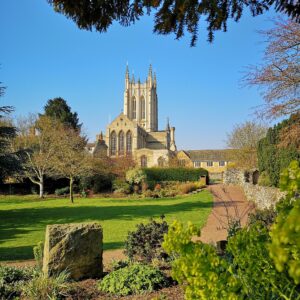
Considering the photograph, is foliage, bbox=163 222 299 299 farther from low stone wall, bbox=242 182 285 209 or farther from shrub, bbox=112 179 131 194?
shrub, bbox=112 179 131 194

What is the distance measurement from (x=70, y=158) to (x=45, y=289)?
22.2 metres

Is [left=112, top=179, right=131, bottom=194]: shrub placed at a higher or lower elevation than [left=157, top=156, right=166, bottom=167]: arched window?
lower

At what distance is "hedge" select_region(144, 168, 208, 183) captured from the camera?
37.4 metres

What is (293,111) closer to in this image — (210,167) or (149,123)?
(210,167)

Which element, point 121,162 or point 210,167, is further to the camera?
point 210,167

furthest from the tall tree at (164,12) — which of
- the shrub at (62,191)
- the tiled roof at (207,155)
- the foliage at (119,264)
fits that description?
the tiled roof at (207,155)

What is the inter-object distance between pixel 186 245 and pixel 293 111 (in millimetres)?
7322

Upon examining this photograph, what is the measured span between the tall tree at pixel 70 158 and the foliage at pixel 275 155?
13888mm

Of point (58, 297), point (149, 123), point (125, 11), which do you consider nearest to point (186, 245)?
point (125, 11)

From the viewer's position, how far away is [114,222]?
14438 mm

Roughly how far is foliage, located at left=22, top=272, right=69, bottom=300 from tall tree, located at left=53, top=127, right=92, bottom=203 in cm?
1978

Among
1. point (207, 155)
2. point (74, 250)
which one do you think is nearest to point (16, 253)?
point (74, 250)

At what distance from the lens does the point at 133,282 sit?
5.12m

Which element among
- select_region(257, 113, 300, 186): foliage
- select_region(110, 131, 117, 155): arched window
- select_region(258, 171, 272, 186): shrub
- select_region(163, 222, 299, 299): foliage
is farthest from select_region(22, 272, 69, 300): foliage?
select_region(110, 131, 117, 155): arched window
